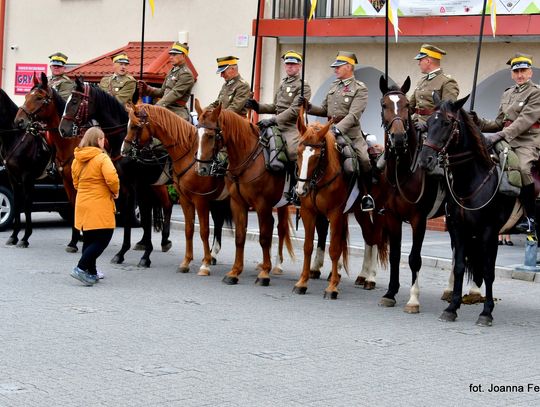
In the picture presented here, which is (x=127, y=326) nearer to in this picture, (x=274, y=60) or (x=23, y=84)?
(x=274, y=60)

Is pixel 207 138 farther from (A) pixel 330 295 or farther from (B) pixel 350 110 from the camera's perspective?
(A) pixel 330 295

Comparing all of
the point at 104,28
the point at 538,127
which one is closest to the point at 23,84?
the point at 104,28

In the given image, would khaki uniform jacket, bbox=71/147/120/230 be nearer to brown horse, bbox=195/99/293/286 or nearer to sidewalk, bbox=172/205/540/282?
→ brown horse, bbox=195/99/293/286

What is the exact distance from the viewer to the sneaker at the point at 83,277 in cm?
1237

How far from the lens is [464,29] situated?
19859 mm

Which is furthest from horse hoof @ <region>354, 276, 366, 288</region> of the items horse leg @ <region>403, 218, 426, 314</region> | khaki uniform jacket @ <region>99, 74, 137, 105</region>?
khaki uniform jacket @ <region>99, 74, 137, 105</region>

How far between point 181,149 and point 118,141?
158 cm

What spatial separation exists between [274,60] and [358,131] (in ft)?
36.0

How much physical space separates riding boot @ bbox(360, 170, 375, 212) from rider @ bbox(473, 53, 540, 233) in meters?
1.61

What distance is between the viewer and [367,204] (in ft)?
41.3

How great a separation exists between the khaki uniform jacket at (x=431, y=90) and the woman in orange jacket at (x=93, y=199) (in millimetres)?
3782

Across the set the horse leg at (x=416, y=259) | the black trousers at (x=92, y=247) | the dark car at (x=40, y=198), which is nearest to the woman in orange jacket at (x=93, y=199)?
the black trousers at (x=92, y=247)

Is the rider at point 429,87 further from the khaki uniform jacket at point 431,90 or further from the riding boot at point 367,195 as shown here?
the riding boot at point 367,195

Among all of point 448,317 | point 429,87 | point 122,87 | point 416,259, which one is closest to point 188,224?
point 416,259
